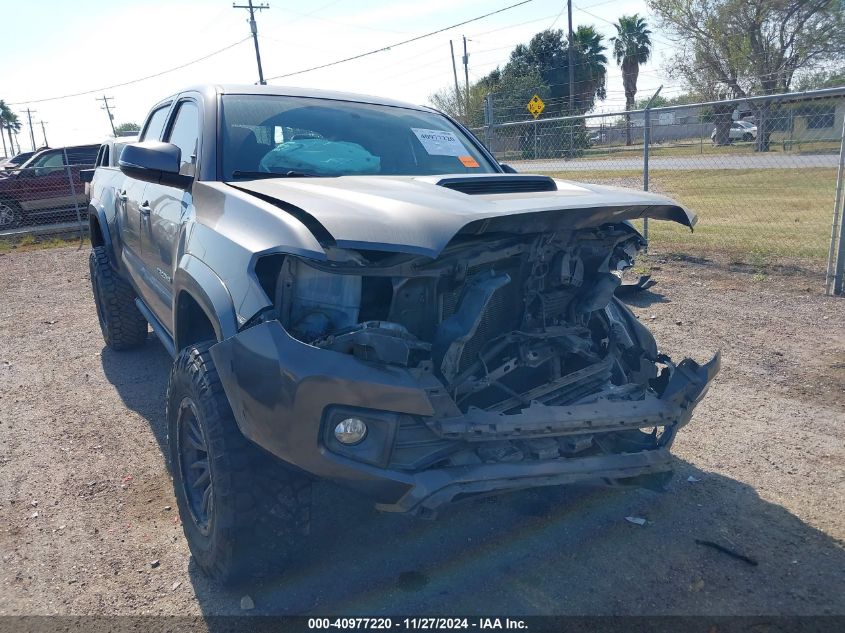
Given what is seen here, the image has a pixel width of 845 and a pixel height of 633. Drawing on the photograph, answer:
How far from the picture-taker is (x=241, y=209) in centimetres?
292

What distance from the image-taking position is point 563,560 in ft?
10.00

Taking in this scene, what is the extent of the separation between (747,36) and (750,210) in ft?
61.0

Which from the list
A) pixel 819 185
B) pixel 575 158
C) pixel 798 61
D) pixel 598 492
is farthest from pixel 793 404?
pixel 798 61

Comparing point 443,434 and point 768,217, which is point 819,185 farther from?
point 443,434

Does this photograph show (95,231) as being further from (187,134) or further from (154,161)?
(154,161)

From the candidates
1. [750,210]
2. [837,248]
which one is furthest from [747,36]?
[837,248]

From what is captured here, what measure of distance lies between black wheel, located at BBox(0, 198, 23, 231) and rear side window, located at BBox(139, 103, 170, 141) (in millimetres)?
11686

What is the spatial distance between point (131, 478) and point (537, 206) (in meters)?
2.66

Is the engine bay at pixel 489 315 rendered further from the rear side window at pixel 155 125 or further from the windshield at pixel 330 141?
the rear side window at pixel 155 125

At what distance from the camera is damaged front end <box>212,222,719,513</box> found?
2.41 meters

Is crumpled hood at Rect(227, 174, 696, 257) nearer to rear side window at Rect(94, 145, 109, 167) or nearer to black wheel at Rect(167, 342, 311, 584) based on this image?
black wheel at Rect(167, 342, 311, 584)

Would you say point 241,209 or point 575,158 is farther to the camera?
point 575,158

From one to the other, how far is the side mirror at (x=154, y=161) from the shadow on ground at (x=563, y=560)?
173cm

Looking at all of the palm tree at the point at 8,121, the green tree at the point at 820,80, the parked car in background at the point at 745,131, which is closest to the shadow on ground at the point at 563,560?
the parked car in background at the point at 745,131
